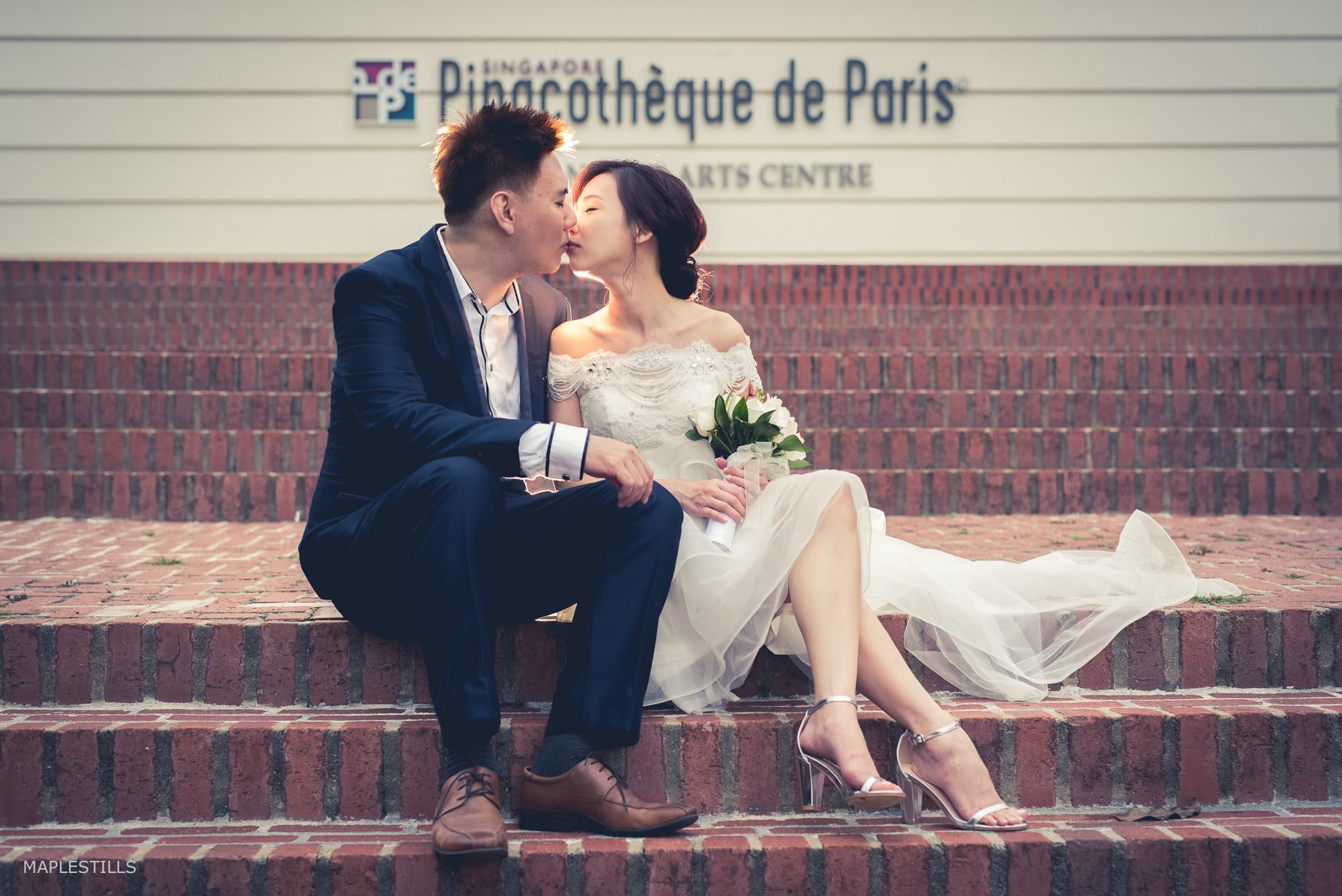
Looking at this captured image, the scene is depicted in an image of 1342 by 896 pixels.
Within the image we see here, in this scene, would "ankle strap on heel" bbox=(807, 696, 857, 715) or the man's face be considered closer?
"ankle strap on heel" bbox=(807, 696, 857, 715)

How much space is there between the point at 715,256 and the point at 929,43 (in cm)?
217

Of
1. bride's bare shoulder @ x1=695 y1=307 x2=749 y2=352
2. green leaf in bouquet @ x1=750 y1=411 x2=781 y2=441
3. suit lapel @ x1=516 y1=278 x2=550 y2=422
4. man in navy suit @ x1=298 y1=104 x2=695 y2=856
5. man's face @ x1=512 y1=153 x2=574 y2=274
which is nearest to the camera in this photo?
man in navy suit @ x1=298 y1=104 x2=695 y2=856

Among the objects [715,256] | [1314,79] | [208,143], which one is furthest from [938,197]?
[208,143]

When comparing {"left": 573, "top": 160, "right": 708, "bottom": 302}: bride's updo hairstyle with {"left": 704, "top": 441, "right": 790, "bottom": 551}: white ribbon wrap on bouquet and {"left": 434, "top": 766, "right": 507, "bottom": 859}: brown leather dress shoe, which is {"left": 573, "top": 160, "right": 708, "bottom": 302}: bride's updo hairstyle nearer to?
{"left": 704, "top": 441, "right": 790, "bottom": 551}: white ribbon wrap on bouquet

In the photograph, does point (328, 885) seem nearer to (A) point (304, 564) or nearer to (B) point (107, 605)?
(A) point (304, 564)

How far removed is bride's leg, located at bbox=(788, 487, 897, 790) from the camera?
2.25 metres

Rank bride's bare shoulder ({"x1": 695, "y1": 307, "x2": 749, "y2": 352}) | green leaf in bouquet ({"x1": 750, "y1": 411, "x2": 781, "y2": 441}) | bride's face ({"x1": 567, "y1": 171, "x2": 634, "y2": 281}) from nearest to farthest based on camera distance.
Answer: green leaf in bouquet ({"x1": 750, "y1": 411, "x2": 781, "y2": 441}) < bride's face ({"x1": 567, "y1": 171, "x2": 634, "y2": 281}) < bride's bare shoulder ({"x1": 695, "y1": 307, "x2": 749, "y2": 352})

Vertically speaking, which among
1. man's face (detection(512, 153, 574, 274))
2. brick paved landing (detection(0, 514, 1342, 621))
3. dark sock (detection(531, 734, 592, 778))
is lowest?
dark sock (detection(531, 734, 592, 778))

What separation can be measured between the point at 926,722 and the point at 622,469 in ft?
2.84

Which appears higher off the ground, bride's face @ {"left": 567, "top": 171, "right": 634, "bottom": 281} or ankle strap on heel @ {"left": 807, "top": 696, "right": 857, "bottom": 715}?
bride's face @ {"left": 567, "top": 171, "right": 634, "bottom": 281}

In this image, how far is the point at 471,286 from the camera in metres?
2.67

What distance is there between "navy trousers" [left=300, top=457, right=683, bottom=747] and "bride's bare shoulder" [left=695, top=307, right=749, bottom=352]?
79 cm

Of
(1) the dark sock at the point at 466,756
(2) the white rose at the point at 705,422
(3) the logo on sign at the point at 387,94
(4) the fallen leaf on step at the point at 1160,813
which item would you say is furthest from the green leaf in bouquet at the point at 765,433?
(3) the logo on sign at the point at 387,94

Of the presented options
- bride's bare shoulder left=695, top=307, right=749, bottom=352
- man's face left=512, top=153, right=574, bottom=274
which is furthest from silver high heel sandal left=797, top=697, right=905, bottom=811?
man's face left=512, top=153, right=574, bottom=274
